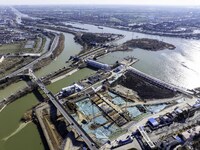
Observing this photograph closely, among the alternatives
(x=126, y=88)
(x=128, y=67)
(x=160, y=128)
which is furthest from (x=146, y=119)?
(x=128, y=67)

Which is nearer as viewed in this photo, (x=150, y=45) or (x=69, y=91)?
(x=69, y=91)

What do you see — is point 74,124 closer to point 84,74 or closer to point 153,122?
point 153,122

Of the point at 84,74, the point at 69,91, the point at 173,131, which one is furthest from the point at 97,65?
the point at 173,131

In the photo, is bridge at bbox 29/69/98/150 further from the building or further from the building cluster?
the building

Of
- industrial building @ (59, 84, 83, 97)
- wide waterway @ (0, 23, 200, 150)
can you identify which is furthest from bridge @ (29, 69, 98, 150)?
wide waterway @ (0, 23, 200, 150)

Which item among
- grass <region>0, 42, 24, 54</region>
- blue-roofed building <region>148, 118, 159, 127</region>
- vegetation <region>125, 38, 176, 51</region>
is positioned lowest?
grass <region>0, 42, 24, 54</region>

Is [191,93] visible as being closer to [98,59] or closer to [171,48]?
[98,59]

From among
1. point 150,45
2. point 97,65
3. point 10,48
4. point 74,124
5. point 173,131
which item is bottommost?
point 10,48

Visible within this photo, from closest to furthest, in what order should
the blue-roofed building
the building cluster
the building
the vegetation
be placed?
the building cluster < the blue-roofed building < the building < the vegetation


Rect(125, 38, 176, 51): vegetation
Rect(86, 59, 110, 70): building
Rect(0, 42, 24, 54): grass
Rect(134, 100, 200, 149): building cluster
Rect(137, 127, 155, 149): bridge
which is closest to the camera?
Rect(137, 127, 155, 149): bridge
